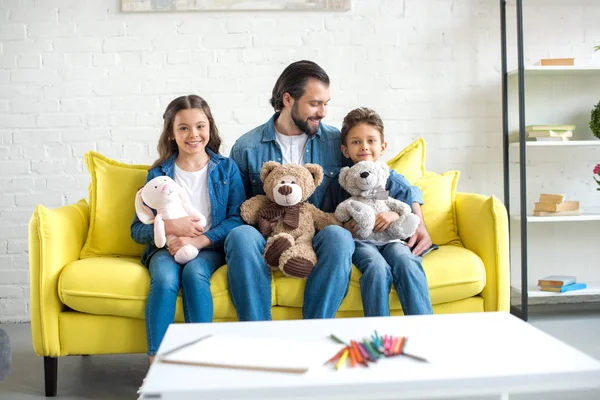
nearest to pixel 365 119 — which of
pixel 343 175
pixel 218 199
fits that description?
pixel 343 175

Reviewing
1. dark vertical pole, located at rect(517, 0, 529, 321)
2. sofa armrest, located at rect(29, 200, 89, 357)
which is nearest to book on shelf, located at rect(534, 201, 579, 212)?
dark vertical pole, located at rect(517, 0, 529, 321)

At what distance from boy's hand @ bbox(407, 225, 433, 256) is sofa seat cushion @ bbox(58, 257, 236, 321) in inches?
25.7

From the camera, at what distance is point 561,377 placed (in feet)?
3.78

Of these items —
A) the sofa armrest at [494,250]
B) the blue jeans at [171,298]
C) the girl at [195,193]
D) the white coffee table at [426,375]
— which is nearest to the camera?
the white coffee table at [426,375]

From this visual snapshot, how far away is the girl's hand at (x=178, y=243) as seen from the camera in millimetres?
2262

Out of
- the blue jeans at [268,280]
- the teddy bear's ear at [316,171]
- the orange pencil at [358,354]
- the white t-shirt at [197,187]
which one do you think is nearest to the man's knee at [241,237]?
the blue jeans at [268,280]

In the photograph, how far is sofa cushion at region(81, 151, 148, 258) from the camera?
2.47 meters

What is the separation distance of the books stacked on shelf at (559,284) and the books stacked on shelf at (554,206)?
1.01 feet

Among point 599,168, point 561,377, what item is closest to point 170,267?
point 561,377

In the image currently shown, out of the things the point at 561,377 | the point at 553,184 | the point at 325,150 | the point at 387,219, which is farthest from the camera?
the point at 553,184

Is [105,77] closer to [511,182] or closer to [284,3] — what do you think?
[284,3]

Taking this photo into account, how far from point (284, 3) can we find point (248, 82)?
420mm

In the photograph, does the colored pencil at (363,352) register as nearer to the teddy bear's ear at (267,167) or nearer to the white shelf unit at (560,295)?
the teddy bear's ear at (267,167)

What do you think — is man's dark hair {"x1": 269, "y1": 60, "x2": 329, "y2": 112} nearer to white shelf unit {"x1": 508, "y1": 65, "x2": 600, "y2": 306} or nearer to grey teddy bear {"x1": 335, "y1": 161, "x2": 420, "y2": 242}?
grey teddy bear {"x1": 335, "y1": 161, "x2": 420, "y2": 242}
